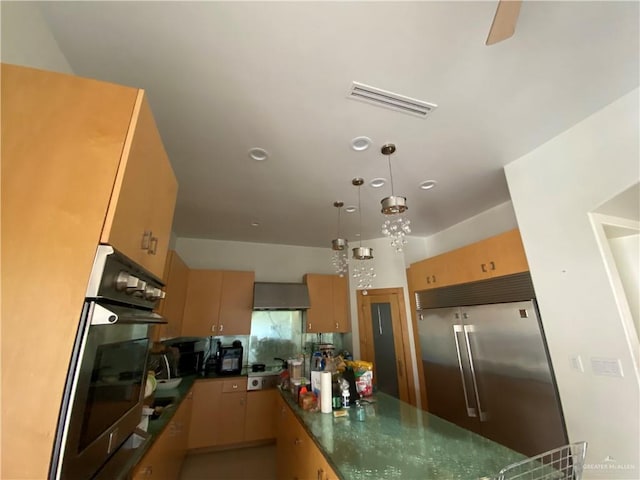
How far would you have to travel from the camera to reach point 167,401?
2.40m

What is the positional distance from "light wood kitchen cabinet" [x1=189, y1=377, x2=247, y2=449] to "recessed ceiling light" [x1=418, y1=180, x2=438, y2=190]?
3.22m

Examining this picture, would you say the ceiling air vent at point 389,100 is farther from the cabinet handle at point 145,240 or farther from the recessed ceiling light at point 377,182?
the cabinet handle at point 145,240

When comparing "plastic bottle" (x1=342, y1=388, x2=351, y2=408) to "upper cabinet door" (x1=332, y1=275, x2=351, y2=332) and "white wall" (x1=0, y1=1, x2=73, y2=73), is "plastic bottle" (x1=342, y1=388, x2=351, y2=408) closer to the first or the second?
"upper cabinet door" (x1=332, y1=275, x2=351, y2=332)

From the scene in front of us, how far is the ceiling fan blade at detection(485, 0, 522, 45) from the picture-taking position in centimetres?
80

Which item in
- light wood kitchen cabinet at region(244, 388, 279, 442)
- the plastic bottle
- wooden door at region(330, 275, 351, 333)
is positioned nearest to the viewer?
the plastic bottle

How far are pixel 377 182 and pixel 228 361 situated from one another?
3.01 meters

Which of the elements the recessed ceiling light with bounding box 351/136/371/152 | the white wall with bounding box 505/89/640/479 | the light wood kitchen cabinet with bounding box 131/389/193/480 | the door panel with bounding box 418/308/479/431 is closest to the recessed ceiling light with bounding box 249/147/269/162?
the recessed ceiling light with bounding box 351/136/371/152

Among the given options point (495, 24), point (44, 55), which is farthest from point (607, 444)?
point (44, 55)

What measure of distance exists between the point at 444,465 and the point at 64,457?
1.38 m

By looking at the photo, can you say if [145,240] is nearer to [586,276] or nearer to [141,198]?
[141,198]

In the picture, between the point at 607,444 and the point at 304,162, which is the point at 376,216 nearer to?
the point at 304,162

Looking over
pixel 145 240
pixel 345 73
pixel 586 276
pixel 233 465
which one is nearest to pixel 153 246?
pixel 145 240

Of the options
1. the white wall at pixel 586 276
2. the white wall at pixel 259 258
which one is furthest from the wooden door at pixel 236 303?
the white wall at pixel 586 276

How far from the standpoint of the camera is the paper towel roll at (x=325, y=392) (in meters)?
1.82
